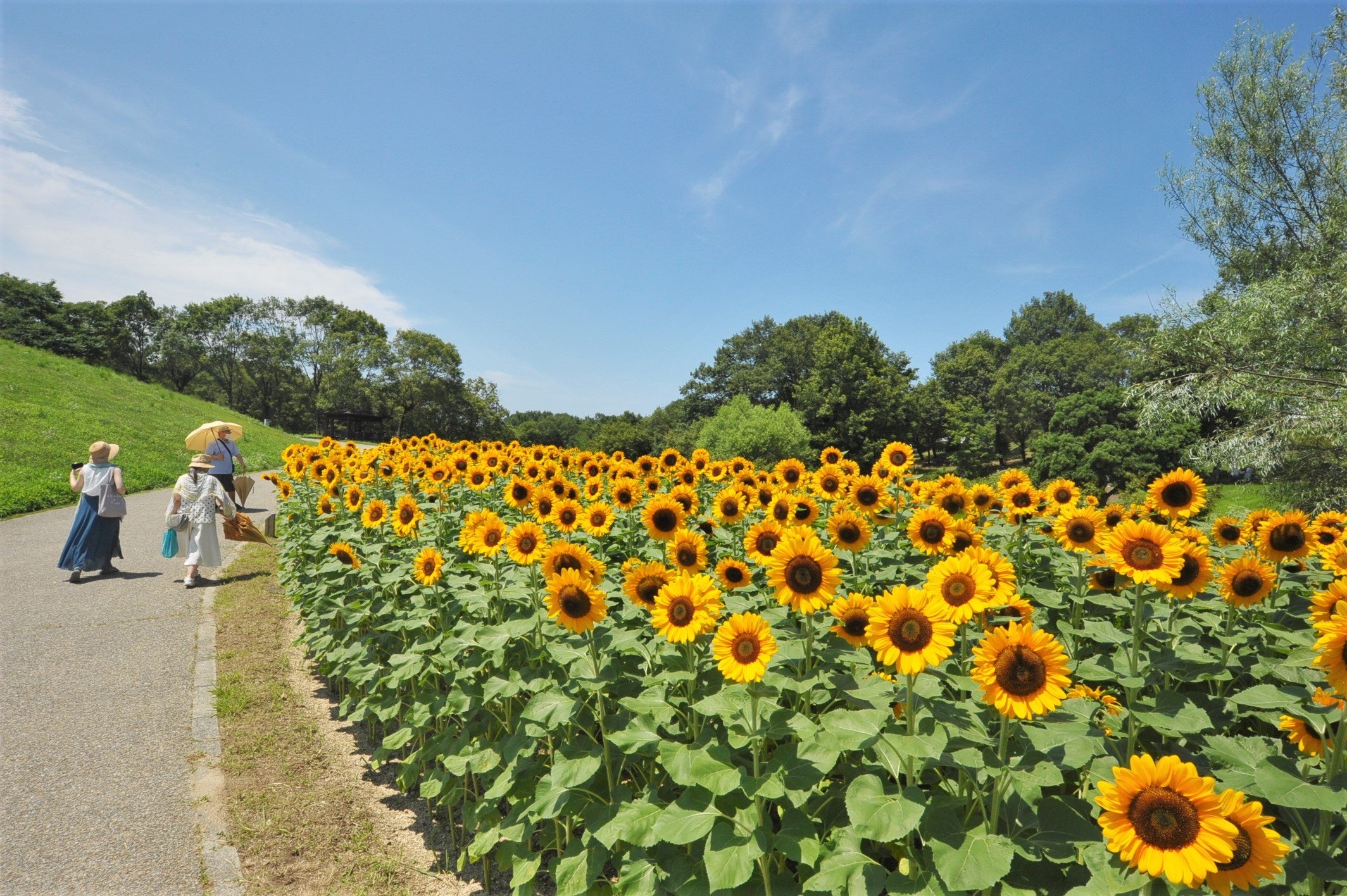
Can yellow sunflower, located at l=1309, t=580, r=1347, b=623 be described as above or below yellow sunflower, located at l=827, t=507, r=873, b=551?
above

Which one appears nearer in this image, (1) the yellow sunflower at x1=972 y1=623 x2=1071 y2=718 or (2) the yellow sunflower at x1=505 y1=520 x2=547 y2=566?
(1) the yellow sunflower at x1=972 y1=623 x2=1071 y2=718

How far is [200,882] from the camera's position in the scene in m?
3.18

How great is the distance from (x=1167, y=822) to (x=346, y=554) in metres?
4.83

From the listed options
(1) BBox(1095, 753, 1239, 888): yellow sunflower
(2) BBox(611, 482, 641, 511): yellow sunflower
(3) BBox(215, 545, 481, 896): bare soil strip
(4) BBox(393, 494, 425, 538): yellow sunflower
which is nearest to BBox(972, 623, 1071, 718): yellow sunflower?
(1) BBox(1095, 753, 1239, 888): yellow sunflower

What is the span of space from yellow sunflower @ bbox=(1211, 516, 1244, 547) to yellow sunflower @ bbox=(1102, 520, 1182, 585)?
7.07 ft

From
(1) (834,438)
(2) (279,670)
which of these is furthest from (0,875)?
(1) (834,438)

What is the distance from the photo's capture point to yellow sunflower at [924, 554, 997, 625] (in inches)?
84.2

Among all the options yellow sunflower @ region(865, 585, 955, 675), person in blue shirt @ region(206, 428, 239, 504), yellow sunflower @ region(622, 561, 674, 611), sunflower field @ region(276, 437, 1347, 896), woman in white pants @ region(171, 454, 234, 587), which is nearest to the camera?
sunflower field @ region(276, 437, 1347, 896)

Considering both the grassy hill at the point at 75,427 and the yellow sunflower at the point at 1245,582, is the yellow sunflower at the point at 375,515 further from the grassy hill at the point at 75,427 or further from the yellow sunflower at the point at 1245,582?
the grassy hill at the point at 75,427

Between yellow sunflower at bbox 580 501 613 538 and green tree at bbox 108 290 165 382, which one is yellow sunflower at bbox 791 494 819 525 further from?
green tree at bbox 108 290 165 382

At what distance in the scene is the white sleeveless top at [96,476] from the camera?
813 centimetres

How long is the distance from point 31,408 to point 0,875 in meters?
19.1

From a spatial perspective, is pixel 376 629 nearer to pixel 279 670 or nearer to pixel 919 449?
pixel 279 670

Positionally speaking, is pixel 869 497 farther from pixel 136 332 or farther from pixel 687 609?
pixel 136 332
